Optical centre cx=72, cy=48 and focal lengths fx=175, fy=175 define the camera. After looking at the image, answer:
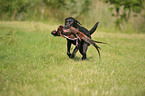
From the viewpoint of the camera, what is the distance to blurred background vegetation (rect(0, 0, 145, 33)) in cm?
1202

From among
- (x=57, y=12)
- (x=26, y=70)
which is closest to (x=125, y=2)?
(x=57, y=12)

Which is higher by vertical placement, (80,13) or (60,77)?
(80,13)

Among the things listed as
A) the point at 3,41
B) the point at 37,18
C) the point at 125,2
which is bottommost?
the point at 3,41

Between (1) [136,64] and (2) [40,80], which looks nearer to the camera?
(2) [40,80]

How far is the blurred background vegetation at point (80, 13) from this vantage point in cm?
1202

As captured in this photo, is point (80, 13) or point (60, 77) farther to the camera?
point (80, 13)

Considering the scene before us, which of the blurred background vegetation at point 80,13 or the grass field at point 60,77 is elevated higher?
the blurred background vegetation at point 80,13

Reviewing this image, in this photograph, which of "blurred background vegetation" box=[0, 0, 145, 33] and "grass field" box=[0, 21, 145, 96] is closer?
"grass field" box=[0, 21, 145, 96]

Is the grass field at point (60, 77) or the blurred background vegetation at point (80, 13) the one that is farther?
the blurred background vegetation at point (80, 13)

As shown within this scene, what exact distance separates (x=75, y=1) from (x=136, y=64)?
1039 centimetres

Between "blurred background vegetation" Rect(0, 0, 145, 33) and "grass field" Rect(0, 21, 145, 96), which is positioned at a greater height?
"blurred background vegetation" Rect(0, 0, 145, 33)

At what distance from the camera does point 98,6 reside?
13164mm

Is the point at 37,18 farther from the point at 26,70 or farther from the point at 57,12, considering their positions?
the point at 26,70

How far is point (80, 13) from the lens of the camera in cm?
1366
